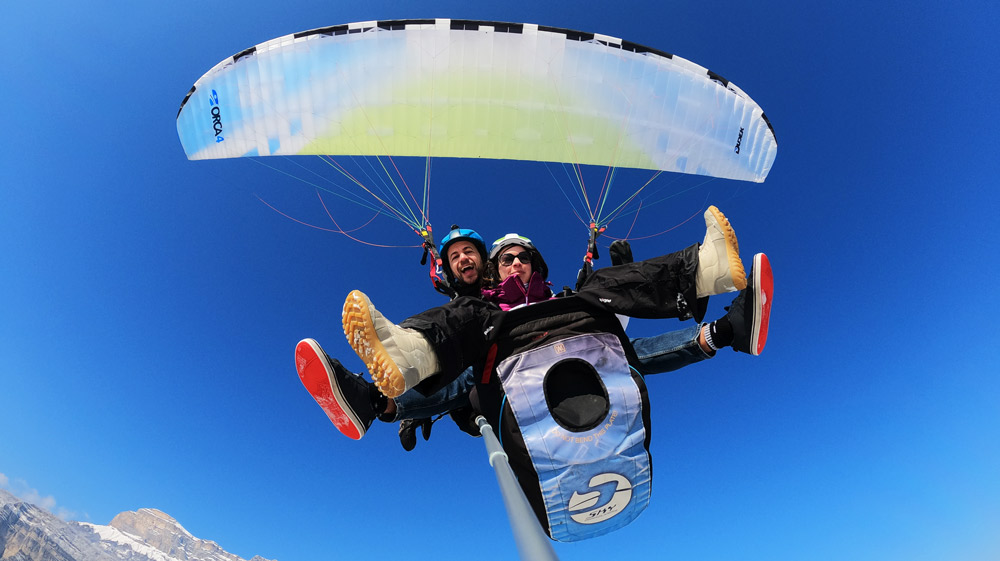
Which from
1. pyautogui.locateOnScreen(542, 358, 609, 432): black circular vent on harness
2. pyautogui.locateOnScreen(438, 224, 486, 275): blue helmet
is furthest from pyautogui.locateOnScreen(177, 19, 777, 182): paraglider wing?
pyautogui.locateOnScreen(542, 358, 609, 432): black circular vent on harness

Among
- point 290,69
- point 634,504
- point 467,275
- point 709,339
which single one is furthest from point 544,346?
point 290,69

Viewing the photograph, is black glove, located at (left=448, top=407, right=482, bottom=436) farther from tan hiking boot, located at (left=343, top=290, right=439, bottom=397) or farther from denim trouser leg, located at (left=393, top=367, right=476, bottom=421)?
tan hiking boot, located at (left=343, top=290, right=439, bottom=397)

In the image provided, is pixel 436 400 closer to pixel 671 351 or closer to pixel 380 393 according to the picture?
pixel 380 393

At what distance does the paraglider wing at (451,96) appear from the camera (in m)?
5.15

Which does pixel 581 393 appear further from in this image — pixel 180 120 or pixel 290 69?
pixel 180 120

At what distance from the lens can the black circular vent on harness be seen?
2576 mm

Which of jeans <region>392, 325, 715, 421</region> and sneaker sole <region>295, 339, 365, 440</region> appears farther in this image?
jeans <region>392, 325, 715, 421</region>

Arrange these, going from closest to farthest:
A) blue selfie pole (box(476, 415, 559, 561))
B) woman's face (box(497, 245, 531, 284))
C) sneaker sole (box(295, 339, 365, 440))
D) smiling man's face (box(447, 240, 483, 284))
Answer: blue selfie pole (box(476, 415, 559, 561)) → sneaker sole (box(295, 339, 365, 440)) → woman's face (box(497, 245, 531, 284)) → smiling man's face (box(447, 240, 483, 284))

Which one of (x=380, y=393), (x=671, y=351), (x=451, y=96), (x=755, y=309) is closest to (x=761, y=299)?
(x=755, y=309)

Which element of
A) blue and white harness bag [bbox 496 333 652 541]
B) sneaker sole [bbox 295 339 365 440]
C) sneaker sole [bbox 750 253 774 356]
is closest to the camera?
blue and white harness bag [bbox 496 333 652 541]

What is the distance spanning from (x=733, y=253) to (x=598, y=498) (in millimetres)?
1571

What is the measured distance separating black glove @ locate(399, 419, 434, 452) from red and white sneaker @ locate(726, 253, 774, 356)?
2502 mm

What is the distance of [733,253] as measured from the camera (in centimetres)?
265

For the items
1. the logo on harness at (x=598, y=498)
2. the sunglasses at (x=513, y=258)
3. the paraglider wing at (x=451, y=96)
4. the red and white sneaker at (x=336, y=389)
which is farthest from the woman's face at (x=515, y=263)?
the paraglider wing at (x=451, y=96)
